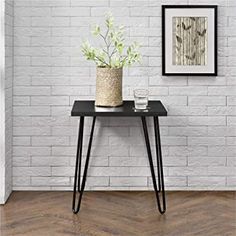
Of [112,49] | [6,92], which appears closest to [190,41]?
[112,49]

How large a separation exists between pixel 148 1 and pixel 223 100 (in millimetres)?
954

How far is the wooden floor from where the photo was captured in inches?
141

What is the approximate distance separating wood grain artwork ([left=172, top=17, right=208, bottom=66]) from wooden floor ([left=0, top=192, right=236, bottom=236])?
1030 millimetres

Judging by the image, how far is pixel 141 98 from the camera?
12.9ft

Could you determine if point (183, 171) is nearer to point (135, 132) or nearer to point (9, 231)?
point (135, 132)

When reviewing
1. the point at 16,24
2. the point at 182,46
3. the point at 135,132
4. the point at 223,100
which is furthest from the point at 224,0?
the point at 16,24

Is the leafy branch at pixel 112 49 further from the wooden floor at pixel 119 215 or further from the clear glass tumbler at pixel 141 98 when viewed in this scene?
the wooden floor at pixel 119 215

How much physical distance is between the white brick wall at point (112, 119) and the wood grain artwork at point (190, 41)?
0.41 ft

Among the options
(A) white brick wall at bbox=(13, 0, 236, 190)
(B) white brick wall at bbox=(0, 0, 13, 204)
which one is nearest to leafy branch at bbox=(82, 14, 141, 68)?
(A) white brick wall at bbox=(13, 0, 236, 190)

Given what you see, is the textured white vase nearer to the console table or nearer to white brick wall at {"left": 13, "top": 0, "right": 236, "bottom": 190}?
the console table

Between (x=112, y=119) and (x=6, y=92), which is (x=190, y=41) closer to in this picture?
(x=112, y=119)

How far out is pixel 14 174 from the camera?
453 cm

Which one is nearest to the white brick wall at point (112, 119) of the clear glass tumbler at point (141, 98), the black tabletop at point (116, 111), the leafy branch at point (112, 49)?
the leafy branch at point (112, 49)

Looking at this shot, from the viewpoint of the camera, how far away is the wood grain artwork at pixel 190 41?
4.43 meters
